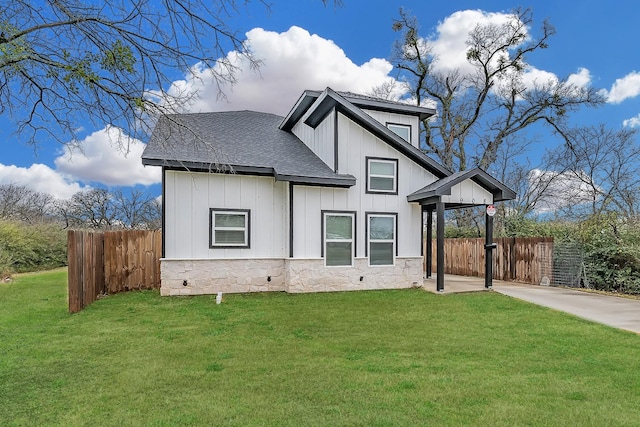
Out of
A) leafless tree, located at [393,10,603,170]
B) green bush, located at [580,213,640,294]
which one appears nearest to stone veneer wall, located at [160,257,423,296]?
green bush, located at [580,213,640,294]

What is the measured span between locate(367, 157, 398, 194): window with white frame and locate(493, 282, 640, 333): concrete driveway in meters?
4.35

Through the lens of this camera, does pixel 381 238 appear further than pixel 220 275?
Yes

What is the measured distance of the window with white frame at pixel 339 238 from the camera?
1134cm

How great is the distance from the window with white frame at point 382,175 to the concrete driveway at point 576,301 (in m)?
3.32

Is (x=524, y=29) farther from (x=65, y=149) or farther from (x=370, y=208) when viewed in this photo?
(x=65, y=149)

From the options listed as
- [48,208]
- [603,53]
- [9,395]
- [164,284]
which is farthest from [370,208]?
[48,208]

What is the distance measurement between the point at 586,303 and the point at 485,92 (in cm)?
1759

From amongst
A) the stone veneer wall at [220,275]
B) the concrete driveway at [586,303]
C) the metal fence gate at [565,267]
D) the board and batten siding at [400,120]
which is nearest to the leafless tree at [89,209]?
the stone veneer wall at [220,275]

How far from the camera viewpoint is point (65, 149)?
186 inches

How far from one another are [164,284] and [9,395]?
6429mm

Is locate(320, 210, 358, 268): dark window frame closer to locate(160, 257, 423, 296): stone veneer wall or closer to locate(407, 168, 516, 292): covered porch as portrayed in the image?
locate(160, 257, 423, 296): stone veneer wall

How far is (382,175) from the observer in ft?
39.7

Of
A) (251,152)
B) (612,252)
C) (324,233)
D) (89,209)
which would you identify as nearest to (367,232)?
(324,233)

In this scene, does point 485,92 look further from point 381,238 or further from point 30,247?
point 30,247
